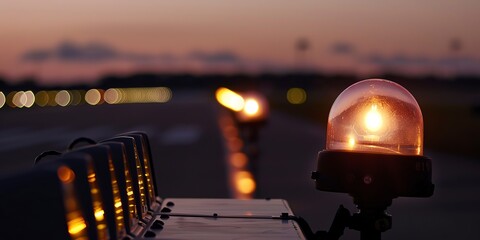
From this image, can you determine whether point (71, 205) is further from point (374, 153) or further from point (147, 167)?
point (147, 167)

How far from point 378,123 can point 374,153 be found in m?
0.29

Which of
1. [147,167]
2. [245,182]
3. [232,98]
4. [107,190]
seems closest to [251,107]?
[245,182]

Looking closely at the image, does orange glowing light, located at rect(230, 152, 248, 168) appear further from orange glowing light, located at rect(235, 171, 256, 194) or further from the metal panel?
the metal panel

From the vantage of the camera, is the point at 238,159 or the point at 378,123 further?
the point at 238,159

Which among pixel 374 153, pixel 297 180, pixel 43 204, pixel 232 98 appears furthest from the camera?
pixel 232 98

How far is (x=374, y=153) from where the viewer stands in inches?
206

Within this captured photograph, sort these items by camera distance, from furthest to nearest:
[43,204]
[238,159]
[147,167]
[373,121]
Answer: [238,159], [147,167], [373,121], [43,204]

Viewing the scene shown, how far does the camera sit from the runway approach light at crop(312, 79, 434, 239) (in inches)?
205

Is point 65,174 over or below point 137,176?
over

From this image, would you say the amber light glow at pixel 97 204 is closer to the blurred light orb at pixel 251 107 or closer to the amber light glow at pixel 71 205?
the amber light glow at pixel 71 205

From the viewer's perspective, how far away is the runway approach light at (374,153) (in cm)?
521

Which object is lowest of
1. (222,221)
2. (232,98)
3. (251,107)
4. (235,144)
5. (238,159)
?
(238,159)

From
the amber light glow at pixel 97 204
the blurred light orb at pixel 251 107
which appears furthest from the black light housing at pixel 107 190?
the blurred light orb at pixel 251 107

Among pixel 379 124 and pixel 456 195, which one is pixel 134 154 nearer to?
pixel 379 124
